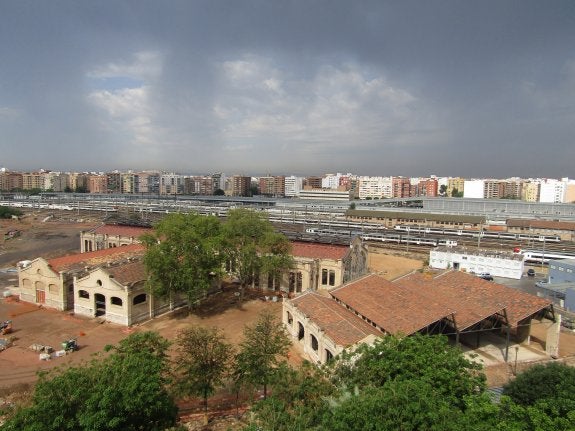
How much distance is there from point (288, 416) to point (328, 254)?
1135 inches

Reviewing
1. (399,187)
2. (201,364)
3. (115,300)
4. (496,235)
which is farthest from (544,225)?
(399,187)

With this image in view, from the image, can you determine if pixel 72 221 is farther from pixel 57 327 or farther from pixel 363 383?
pixel 363 383

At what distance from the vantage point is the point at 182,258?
111 feet

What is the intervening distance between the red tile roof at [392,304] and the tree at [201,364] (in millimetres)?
10547

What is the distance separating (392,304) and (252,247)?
52.5 feet

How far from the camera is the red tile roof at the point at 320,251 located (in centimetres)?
4141

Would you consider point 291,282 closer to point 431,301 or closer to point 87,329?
point 431,301

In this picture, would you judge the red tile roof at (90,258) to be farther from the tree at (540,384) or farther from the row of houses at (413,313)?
the tree at (540,384)

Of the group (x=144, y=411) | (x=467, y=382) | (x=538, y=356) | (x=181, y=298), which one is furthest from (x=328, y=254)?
(x=144, y=411)

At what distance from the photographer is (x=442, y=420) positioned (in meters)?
11.5

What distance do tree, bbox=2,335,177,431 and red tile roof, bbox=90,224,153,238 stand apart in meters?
39.9

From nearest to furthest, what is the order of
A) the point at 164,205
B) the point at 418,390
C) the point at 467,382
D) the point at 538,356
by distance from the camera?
the point at 418,390 → the point at 467,382 → the point at 538,356 → the point at 164,205

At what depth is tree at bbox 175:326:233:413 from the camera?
59.7 feet

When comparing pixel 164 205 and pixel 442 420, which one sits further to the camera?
pixel 164 205
